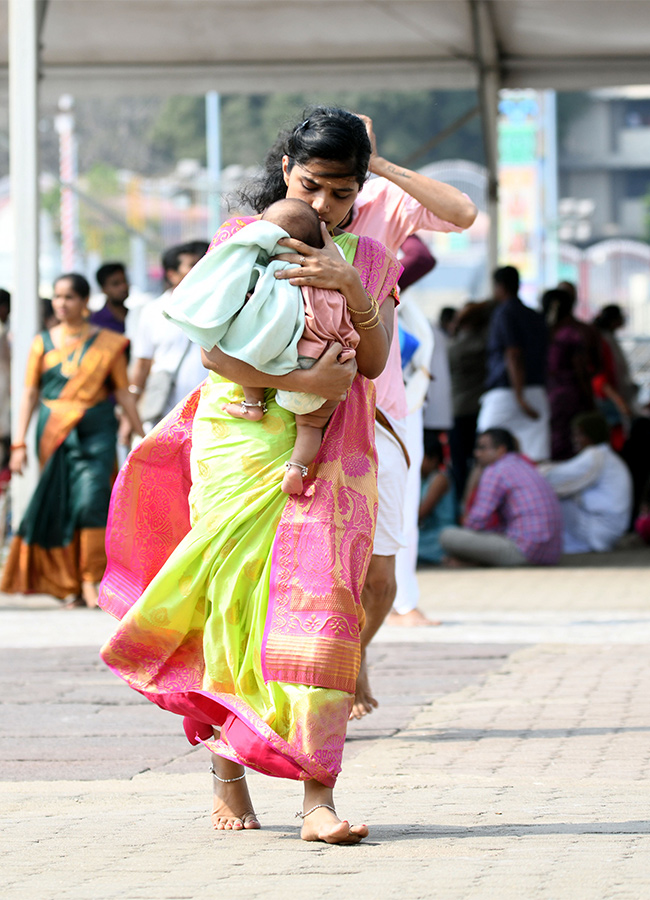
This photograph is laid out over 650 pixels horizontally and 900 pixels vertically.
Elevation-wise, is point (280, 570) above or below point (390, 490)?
below

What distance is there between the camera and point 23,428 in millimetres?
8867

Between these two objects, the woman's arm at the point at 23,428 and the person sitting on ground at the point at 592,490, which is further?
the person sitting on ground at the point at 592,490

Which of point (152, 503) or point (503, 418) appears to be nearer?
point (152, 503)

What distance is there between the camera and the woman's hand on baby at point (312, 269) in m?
3.39

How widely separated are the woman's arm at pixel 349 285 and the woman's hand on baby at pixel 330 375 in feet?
0.38

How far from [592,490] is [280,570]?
899cm

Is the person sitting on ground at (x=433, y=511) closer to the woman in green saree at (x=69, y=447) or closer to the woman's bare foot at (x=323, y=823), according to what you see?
the woman in green saree at (x=69, y=447)

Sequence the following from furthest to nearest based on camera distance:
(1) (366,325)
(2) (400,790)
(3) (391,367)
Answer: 1. (3) (391,367)
2. (2) (400,790)
3. (1) (366,325)

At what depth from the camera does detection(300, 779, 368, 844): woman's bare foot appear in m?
3.34

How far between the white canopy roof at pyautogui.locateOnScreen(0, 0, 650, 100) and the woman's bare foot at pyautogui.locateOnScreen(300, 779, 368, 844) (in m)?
10.1

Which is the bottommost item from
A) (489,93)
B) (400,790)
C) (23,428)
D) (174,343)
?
(400,790)

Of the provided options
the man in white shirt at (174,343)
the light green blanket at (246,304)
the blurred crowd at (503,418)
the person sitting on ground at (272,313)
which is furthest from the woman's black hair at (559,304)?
the light green blanket at (246,304)

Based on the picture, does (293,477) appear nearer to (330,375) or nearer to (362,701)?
(330,375)

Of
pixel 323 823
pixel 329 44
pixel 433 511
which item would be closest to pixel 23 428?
pixel 433 511
